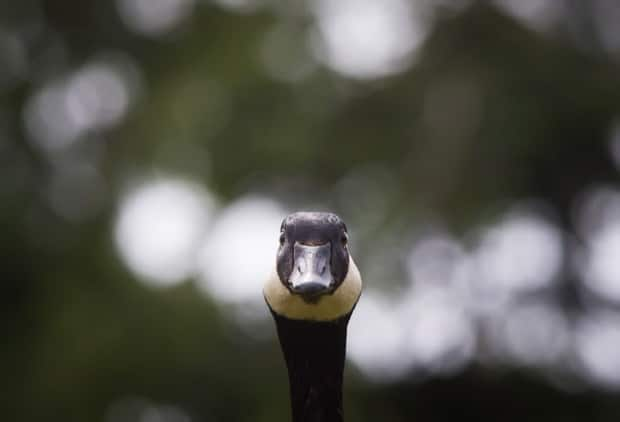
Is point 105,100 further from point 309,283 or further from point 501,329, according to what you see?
point 309,283

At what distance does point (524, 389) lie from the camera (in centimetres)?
764

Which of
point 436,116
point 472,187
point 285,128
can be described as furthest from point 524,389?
point 285,128

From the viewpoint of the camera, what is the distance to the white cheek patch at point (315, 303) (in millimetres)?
3258

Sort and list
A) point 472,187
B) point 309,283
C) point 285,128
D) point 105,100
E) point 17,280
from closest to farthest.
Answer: point 309,283
point 472,187
point 285,128
point 17,280
point 105,100

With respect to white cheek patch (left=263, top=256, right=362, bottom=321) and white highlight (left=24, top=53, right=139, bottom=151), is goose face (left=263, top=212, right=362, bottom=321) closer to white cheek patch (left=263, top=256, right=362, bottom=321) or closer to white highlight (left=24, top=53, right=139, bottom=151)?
white cheek patch (left=263, top=256, right=362, bottom=321)

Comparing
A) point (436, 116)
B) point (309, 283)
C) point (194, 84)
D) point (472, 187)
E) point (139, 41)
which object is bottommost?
point (309, 283)

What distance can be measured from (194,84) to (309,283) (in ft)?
18.8

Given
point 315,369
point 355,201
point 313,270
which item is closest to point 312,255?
point 313,270

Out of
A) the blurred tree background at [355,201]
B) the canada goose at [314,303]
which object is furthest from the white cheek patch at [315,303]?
the blurred tree background at [355,201]

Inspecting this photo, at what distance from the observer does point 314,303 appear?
10.7 ft

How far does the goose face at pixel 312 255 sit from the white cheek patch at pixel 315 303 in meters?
0.03

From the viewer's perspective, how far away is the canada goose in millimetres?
3209

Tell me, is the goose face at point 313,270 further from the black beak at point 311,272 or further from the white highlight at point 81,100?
the white highlight at point 81,100

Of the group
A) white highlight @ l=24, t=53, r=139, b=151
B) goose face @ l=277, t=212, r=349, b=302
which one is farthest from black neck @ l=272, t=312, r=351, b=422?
white highlight @ l=24, t=53, r=139, b=151
